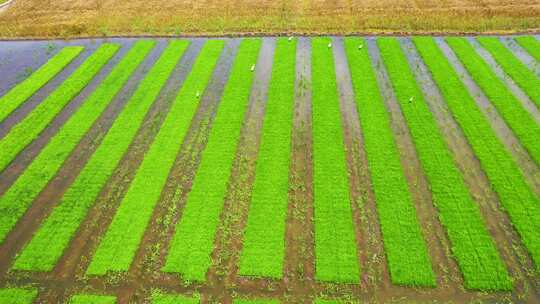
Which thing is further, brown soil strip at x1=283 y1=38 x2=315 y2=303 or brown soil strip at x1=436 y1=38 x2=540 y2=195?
brown soil strip at x1=436 y1=38 x2=540 y2=195

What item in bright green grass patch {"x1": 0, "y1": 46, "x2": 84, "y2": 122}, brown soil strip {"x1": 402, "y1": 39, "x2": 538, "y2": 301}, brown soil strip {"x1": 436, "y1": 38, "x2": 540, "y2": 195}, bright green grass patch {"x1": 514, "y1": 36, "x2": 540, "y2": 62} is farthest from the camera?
bright green grass patch {"x1": 514, "y1": 36, "x2": 540, "y2": 62}

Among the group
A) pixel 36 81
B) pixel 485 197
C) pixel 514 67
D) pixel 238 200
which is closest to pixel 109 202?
pixel 238 200

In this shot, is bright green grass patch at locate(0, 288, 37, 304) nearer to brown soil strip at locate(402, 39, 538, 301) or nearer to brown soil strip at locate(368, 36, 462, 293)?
brown soil strip at locate(368, 36, 462, 293)

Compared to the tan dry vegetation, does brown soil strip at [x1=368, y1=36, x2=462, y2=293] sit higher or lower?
lower

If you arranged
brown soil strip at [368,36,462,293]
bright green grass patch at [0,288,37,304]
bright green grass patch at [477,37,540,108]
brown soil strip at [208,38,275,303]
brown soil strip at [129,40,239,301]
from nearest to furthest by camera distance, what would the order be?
bright green grass patch at [0,288,37,304] → brown soil strip at [368,36,462,293] → brown soil strip at [208,38,275,303] → brown soil strip at [129,40,239,301] → bright green grass patch at [477,37,540,108]

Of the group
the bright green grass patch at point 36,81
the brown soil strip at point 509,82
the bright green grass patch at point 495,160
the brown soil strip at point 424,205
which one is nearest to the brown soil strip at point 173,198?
the brown soil strip at point 424,205

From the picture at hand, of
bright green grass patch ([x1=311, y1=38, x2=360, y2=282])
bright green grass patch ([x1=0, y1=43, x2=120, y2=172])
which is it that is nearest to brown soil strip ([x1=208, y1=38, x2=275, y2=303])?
bright green grass patch ([x1=311, y1=38, x2=360, y2=282])

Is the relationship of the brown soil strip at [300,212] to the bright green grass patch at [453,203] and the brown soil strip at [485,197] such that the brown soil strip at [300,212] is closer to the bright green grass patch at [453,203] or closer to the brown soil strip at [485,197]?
the bright green grass patch at [453,203]

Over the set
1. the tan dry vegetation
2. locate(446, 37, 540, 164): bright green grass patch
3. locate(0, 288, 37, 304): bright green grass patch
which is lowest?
locate(0, 288, 37, 304): bright green grass patch
